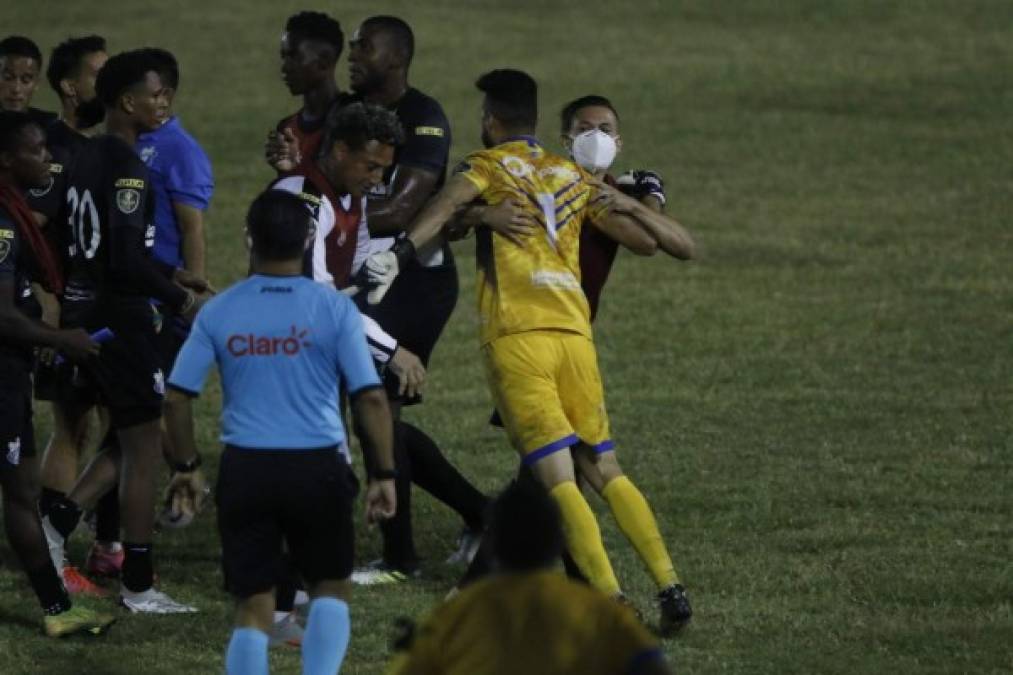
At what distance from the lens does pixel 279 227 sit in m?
7.38

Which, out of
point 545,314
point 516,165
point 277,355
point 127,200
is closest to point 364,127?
point 516,165

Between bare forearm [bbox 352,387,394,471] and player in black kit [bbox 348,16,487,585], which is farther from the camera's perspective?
player in black kit [bbox 348,16,487,585]

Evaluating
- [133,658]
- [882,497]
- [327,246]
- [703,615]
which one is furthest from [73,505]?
[882,497]

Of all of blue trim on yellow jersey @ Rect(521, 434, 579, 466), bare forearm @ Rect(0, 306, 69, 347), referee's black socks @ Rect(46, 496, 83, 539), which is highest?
bare forearm @ Rect(0, 306, 69, 347)

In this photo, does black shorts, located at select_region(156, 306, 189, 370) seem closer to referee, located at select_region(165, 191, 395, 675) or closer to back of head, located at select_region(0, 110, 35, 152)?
back of head, located at select_region(0, 110, 35, 152)

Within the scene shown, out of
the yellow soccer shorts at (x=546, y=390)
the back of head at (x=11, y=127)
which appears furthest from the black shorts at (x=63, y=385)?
the yellow soccer shorts at (x=546, y=390)

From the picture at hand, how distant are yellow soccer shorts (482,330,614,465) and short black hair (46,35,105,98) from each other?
335 centimetres

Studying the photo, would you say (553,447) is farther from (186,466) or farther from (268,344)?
(268,344)

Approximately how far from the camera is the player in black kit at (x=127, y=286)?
963cm

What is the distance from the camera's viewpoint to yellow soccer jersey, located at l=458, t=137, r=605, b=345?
935cm

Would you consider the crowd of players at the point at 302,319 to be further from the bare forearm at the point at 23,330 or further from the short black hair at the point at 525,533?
the short black hair at the point at 525,533

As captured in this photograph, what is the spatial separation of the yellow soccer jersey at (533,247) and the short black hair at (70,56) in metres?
2.94

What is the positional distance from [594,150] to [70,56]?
3301 millimetres

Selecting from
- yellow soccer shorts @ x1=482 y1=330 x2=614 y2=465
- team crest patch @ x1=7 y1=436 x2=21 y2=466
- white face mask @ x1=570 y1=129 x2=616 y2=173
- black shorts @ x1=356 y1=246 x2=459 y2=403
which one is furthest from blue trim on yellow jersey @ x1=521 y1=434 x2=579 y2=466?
team crest patch @ x1=7 y1=436 x2=21 y2=466
